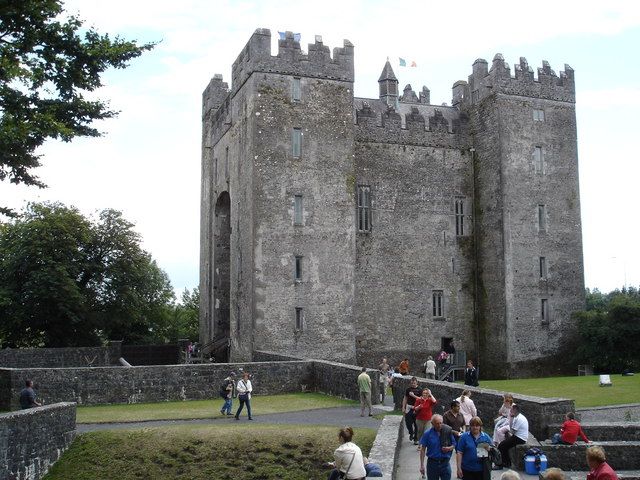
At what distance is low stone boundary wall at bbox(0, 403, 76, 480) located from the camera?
16.9 m

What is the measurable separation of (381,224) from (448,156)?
5347 millimetres

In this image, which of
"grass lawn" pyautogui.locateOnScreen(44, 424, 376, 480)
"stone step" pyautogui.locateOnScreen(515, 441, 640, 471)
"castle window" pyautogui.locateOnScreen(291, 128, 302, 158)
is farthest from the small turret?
"stone step" pyautogui.locateOnScreen(515, 441, 640, 471)

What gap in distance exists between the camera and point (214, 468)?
18359mm

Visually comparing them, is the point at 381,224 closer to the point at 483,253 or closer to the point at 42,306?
the point at 483,253

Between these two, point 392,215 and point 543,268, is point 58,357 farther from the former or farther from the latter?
point 543,268

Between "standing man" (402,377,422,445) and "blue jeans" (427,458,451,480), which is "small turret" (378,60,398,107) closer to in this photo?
"standing man" (402,377,422,445)

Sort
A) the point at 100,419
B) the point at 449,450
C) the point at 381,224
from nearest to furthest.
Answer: the point at 449,450 → the point at 100,419 → the point at 381,224

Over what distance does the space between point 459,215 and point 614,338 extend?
9.59 metres

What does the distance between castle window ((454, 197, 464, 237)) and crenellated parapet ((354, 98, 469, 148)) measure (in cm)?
292

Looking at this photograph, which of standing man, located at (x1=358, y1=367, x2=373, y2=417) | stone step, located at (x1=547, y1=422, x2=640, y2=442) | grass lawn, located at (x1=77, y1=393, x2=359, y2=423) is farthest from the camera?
grass lawn, located at (x1=77, y1=393, x2=359, y2=423)

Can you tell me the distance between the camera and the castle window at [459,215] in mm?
39750

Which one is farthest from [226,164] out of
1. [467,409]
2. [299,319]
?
[467,409]

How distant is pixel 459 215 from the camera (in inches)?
1569

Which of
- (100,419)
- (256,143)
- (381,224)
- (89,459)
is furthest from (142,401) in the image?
(381,224)
